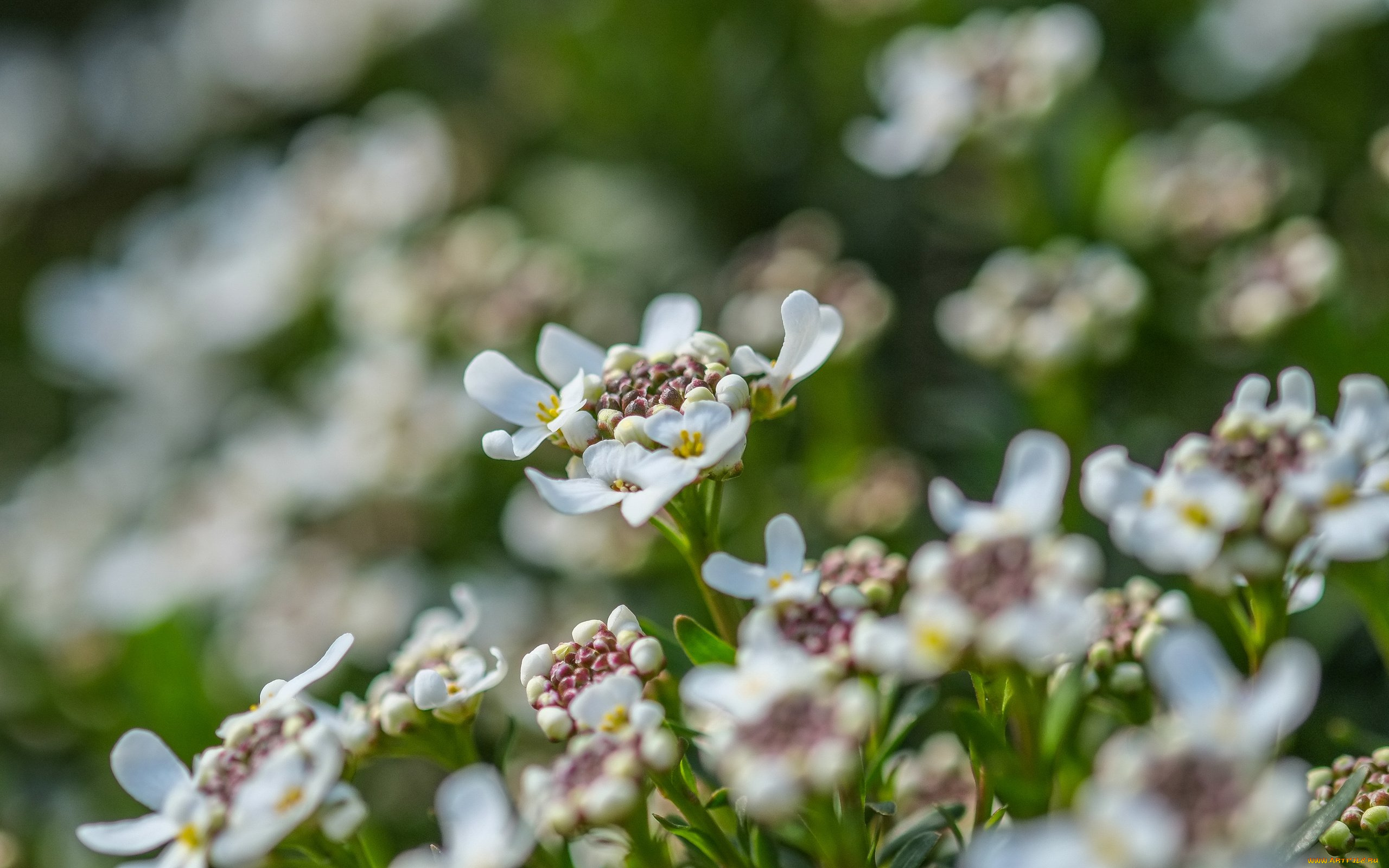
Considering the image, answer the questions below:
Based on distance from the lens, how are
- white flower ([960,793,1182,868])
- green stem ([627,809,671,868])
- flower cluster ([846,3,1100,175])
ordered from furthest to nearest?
1. flower cluster ([846,3,1100,175])
2. green stem ([627,809,671,868])
3. white flower ([960,793,1182,868])

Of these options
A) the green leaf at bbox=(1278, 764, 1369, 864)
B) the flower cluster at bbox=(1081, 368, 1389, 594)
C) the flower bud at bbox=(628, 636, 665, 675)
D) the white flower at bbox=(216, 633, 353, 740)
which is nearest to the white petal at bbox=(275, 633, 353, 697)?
the white flower at bbox=(216, 633, 353, 740)

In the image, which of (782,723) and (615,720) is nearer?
(782,723)

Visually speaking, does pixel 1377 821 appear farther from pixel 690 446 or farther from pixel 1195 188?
pixel 1195 188

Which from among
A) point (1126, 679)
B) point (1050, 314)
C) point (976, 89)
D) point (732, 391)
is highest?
point (732, 391)

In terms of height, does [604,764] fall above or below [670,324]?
below

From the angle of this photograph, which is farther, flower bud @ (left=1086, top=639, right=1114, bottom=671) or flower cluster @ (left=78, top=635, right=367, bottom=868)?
flower bud @ (left=1086, top=639, right=1114, bottom=671)

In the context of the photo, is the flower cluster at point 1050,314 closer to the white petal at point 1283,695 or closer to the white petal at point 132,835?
the white petal at point 1283,695

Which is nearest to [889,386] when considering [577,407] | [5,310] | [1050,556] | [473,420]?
[473,420]

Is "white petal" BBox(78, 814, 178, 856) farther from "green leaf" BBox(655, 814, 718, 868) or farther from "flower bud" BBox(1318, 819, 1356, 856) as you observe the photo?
"flower bud" BBox(1318, 819, 1356, 856)

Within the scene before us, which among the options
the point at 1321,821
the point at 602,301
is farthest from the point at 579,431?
the point at 602,301
